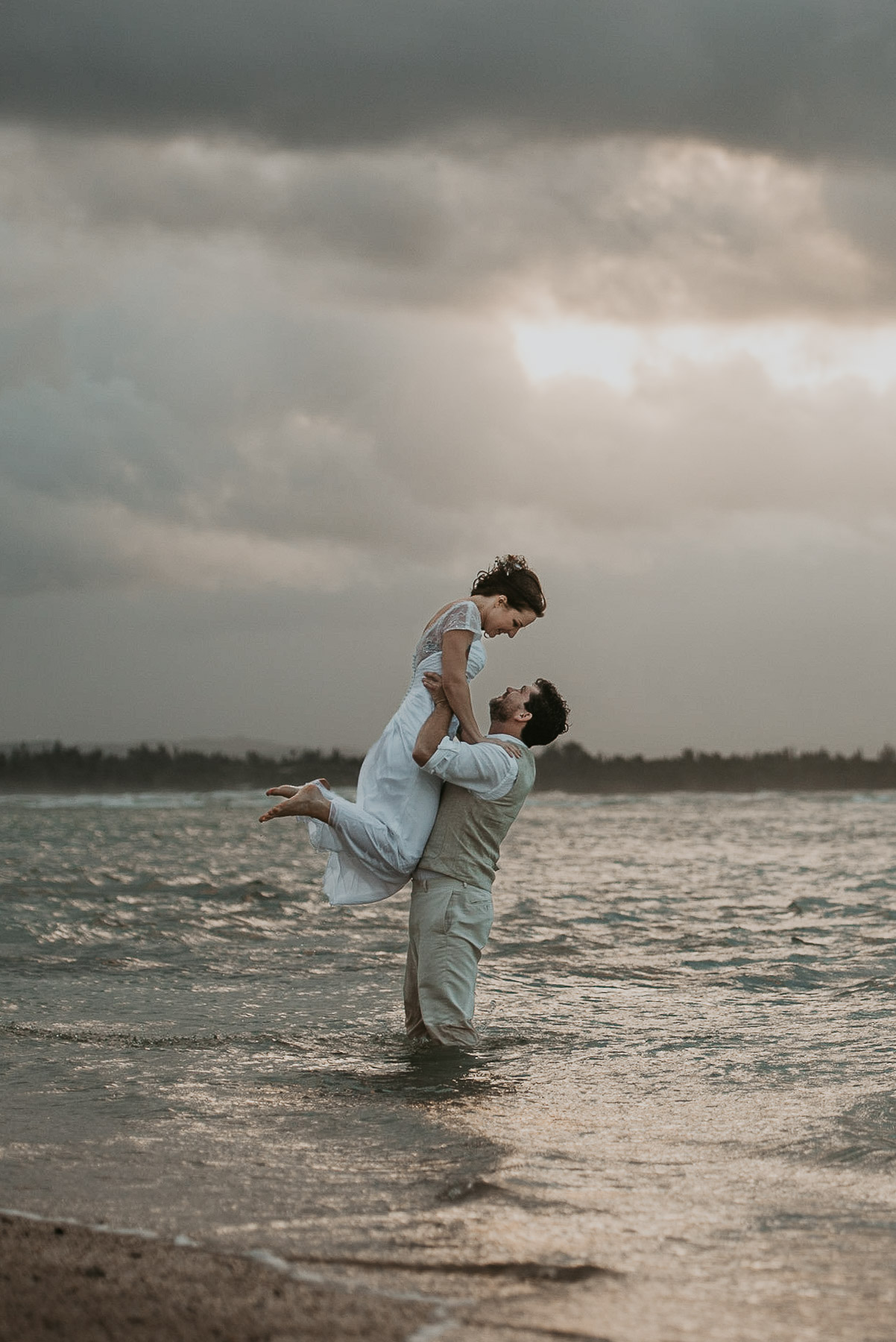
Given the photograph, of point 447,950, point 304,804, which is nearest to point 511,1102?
point 447,950

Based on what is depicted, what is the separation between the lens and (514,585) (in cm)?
611

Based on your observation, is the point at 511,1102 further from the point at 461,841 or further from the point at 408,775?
the point at 408,775

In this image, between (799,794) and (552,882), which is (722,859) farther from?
(799,794)

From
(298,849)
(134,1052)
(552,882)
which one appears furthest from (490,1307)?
(298,849)

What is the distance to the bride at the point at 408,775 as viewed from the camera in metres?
5.85

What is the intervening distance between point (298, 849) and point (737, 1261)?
22915 mm

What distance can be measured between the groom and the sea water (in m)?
0.34

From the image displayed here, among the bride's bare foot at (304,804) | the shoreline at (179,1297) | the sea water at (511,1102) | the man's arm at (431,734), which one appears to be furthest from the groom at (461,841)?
the shoreline at (179,1297)

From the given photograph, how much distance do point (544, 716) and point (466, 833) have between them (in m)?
0.69

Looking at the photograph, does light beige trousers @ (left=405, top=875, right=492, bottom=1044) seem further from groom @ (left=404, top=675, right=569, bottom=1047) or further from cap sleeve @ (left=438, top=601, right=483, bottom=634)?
cap sleeve @ (left=438, top=601, right=483, bottom=634)

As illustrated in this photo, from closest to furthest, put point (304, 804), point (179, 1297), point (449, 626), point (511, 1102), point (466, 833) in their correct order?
1. point (179, 1297)
2. point (511, 1102)
3. point (304, 804)
4. point (449, 626)
5. point (466, 833)

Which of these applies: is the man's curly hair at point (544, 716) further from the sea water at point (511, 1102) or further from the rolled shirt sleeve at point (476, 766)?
the sea water at point (511, 1102)

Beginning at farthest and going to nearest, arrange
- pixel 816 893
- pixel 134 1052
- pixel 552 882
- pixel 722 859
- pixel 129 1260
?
pixel 722 859, pixel 552 882, pixel 816 893, pixel 134 1052, pixel 129 1260

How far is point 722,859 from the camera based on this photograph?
2273cm
